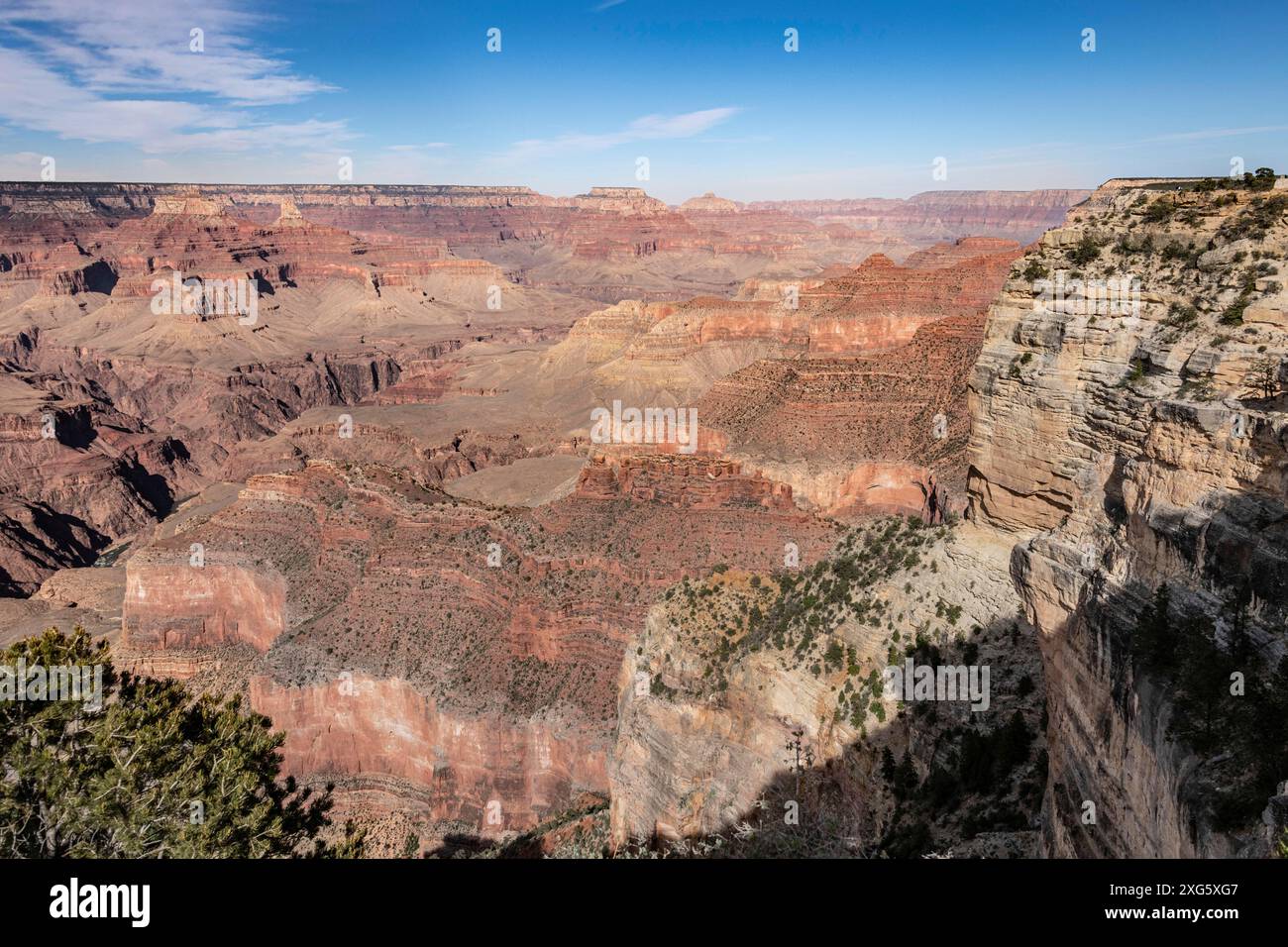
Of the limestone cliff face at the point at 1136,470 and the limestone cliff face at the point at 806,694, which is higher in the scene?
the limestone cliff face at the point at 1136,470

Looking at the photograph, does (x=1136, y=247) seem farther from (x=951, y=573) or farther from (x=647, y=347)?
(x=647, y=347)

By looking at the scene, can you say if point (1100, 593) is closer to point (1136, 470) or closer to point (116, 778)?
point (1136, 470)

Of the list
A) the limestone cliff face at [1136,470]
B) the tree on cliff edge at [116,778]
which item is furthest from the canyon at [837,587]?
the tree on cliff edge at [116,778]

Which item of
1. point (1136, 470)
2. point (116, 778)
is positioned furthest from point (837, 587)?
point (116, 778)

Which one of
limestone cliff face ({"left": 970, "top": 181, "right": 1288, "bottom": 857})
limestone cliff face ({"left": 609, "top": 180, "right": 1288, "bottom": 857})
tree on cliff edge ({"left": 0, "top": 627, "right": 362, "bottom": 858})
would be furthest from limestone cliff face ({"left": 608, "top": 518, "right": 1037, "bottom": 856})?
tree on cliff edge ({"left": 0, "top": 627, "right": 362, "bottom": 858})

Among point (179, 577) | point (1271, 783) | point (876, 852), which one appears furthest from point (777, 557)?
point (179, 577)

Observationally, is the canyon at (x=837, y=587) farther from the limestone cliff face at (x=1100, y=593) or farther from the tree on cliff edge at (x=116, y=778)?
the tree on cliff edge at (x=116, y=778)
